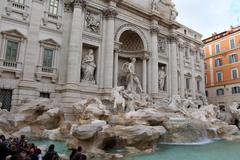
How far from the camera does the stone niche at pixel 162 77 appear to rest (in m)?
21.5

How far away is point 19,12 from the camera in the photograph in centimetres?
1438

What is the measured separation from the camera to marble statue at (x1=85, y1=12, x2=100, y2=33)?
55.9 ft

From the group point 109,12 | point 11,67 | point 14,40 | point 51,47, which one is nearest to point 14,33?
point 14,40

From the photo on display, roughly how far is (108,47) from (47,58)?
4.68 metres

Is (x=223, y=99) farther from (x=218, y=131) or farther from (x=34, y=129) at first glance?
(x=34, y=129)

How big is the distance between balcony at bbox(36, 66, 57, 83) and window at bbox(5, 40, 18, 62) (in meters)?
1.62

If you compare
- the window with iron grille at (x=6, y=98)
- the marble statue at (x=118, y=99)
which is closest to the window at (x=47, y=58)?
the window with iron grille at (x=6, y=98)

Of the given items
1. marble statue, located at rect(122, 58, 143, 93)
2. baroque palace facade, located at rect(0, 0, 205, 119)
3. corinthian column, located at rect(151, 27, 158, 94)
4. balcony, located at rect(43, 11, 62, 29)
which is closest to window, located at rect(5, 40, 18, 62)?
baroque palace facade, located at rect(0, 0, 205, 119)

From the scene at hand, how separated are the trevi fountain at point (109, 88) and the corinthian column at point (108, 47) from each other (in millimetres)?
78

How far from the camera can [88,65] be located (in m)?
16.3

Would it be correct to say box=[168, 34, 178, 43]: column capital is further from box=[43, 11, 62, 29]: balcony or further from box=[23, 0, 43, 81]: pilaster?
box=[23, 0, 43, 81]: pilaster

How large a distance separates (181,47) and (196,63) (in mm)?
3390

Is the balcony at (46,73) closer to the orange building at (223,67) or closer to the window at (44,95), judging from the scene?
the window at (44,95)

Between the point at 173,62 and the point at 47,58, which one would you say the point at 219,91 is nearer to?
the point at 173,62
